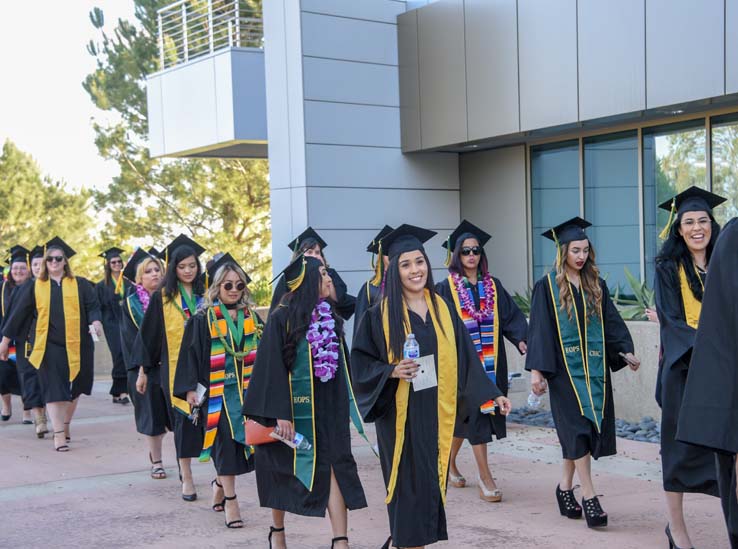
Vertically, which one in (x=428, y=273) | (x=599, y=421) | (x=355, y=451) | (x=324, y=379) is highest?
(x=428, y=273)

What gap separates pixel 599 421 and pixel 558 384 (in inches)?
14.5

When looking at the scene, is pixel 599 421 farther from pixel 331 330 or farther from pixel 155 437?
pixel 155 437

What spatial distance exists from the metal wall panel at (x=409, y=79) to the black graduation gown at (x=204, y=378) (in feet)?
26.8

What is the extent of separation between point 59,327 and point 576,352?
6168 millimetres

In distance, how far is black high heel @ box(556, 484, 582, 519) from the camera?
677 centimetres

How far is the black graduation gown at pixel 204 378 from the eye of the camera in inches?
275

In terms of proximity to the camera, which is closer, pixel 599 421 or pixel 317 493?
pixel 317 493

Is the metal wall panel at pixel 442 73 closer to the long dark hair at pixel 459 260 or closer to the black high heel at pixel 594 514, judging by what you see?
the long dark hair at pixel 459 260

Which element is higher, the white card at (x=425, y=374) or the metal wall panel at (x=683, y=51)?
the metal wall panel at (x=683, y=51)

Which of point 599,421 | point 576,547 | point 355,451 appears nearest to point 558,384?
point 599,421

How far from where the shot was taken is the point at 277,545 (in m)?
6.04

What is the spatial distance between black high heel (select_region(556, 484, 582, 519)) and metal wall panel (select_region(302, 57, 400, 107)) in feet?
28.3

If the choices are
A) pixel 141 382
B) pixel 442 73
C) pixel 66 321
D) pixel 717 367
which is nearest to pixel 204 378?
pixel 141 382

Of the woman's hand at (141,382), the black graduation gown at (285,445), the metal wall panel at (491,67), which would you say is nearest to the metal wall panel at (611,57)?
the metal wall panel at (491,67)
